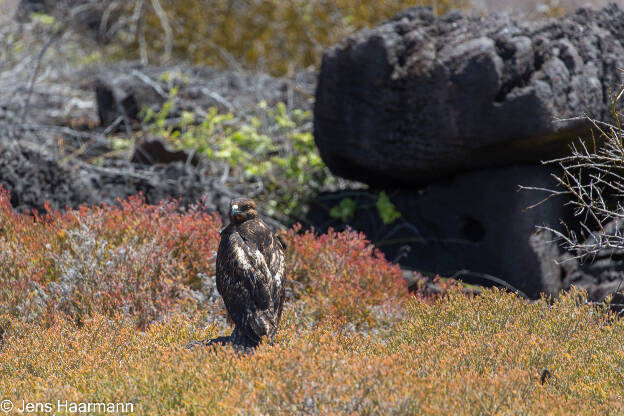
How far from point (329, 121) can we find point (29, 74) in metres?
5.19

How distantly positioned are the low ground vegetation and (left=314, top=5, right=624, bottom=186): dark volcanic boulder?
5.46ft

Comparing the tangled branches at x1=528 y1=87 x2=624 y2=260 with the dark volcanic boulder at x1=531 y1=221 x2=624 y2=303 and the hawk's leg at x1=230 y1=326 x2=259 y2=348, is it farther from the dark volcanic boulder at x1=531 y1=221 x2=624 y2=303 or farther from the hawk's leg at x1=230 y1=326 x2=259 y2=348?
the hawk's leg at x1=230 y1=326 x2=259 y2=348

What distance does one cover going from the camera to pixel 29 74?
10492mm

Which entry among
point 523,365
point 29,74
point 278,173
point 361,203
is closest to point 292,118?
point 278,173

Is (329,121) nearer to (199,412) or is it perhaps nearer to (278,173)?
(278,173)

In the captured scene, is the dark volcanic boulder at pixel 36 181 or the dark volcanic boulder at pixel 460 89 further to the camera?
the dark volcanic boulder at pixel 36 181

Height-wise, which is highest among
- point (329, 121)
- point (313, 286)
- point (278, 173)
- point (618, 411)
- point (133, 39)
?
point (618, 411)

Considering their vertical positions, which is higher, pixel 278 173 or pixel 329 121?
pixel 329 121

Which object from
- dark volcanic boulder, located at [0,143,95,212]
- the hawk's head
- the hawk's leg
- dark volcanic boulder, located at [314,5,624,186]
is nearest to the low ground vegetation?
the hawk's leg

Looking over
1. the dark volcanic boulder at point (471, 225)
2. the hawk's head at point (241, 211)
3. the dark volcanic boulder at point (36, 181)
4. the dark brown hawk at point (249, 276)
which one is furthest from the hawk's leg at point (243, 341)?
the dark volcanic boulder at point (36, 181)

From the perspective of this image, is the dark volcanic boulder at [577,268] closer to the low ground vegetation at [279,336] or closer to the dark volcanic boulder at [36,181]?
the low ground vegetation at [279,336]

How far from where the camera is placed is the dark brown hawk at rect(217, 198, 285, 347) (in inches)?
171

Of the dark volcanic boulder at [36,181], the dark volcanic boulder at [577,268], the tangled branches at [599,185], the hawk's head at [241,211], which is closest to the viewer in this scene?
the hawk's head at [241,211]

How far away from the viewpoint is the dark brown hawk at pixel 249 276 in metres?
4.35
